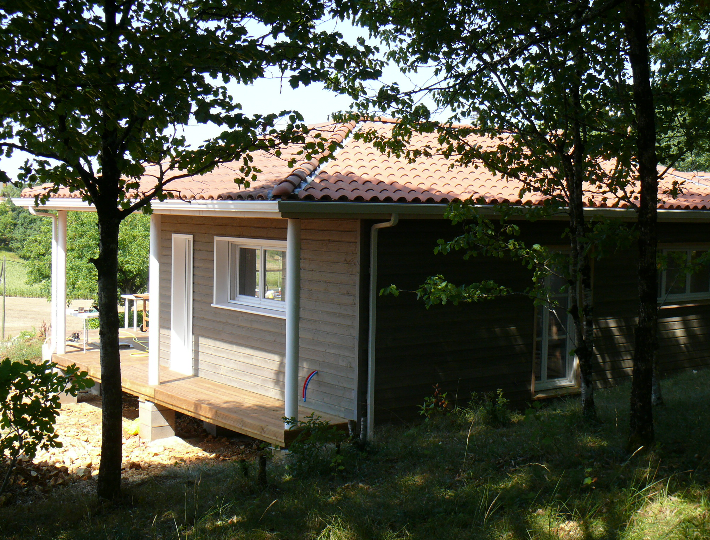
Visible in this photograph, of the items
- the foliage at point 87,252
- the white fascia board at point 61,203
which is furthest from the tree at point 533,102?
the foliage at point 87,252

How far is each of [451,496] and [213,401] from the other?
4514mm

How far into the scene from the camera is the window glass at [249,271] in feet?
30.5

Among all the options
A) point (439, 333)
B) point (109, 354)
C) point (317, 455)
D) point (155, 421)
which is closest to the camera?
point (109, 354)

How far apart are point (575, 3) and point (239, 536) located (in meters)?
5.08

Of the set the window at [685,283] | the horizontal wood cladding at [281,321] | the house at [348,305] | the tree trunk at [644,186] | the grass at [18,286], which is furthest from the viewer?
the grass at [18,286]

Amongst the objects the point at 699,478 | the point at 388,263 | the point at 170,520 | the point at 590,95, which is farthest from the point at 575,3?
the point at 170,520

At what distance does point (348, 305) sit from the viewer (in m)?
7.77

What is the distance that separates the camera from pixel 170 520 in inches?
191

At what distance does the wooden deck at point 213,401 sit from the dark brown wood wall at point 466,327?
1.06m

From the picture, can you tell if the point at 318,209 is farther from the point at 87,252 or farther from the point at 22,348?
the point at 87,252

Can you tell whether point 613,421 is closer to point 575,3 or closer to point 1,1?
point 575,3

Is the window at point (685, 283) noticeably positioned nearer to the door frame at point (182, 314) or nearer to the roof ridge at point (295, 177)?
the roof ridge at point (295, 177)

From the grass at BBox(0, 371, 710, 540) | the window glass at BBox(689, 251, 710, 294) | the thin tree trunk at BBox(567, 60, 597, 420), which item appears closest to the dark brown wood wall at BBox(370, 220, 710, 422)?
the window glass at BBox(689, 251, 710, 294)

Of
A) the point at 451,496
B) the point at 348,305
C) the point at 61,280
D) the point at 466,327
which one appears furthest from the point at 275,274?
the point at 451,496
